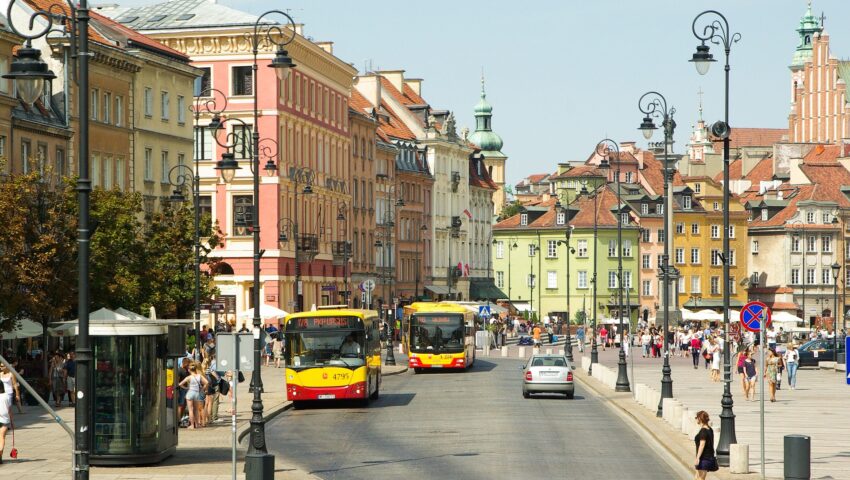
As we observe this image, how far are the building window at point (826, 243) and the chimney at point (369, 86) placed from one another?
162 ft

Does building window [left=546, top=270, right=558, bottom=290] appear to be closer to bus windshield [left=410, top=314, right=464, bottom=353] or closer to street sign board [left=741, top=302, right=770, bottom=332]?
bus windshield [left=410, top=314, right=464, bottom=353]

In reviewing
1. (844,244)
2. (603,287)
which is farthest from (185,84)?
(844,244)

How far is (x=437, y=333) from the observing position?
64.8 meters

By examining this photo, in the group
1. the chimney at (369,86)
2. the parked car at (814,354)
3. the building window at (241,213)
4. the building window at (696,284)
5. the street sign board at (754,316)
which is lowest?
the parked car at (814,354)

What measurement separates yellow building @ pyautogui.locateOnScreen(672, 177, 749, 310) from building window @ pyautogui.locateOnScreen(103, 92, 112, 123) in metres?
88.5

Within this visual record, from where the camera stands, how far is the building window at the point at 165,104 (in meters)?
74.1

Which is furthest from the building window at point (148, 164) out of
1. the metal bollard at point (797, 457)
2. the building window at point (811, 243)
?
the building window at point (811, 243)

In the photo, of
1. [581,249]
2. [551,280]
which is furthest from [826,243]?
[551,280]

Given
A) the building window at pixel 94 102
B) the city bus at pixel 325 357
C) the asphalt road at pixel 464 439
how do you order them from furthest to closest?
the building window at pixel 94 102, the city bus at pixel 325 357, the asphalt road at pixel 464 439

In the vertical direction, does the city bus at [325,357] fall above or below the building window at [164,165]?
below

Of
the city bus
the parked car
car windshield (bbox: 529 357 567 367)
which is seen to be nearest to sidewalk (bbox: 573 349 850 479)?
car windshield (bbox: 529 357 567 367)

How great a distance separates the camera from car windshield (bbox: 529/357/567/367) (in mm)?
49094

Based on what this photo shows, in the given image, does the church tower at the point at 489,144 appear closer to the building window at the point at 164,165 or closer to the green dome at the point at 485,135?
the green dome at the point at 485,135

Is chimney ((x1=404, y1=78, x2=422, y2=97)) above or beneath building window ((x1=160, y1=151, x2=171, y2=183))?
above
